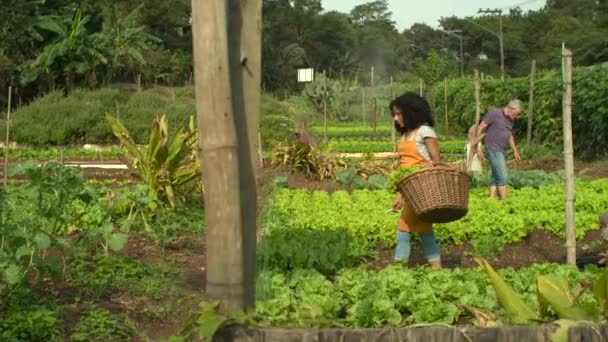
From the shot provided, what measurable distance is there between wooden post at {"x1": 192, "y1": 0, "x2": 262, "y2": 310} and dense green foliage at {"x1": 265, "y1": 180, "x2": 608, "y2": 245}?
4.49m

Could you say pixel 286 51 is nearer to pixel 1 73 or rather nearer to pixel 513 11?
pixel 1 73

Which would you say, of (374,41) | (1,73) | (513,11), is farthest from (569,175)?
(513,11)

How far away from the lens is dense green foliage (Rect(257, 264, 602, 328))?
5.08 meters

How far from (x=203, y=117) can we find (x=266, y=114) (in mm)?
25224

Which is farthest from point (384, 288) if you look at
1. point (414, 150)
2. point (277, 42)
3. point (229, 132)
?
point (277, 42)

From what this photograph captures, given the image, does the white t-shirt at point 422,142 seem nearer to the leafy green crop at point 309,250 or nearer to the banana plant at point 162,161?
the leafy green crop at point 309,250

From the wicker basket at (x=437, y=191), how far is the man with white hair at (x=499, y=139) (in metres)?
6.08

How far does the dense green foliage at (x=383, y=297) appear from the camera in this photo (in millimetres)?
5082

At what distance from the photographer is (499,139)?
13.5m

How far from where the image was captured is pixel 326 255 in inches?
303

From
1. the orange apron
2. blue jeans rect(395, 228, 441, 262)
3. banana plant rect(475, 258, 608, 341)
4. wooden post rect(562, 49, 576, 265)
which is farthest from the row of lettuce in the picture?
wooden post rect(562, 49, 576, 265)

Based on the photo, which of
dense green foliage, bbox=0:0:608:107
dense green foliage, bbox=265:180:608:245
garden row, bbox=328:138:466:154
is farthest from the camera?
dense green foliage, bbox=0:0:608:107

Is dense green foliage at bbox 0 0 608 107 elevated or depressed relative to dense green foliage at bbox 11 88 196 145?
elevated

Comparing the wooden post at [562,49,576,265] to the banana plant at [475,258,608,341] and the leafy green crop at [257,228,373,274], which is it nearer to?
the leafy green crop at [257,228,373,274]
